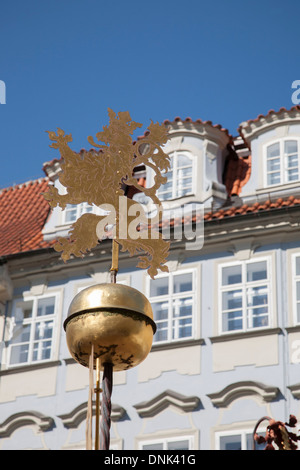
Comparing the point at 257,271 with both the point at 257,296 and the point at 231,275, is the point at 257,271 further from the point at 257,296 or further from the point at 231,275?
the point at 257,296

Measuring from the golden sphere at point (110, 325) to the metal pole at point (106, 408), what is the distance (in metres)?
A: 0.08

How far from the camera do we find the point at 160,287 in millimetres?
21734

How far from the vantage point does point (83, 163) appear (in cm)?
902

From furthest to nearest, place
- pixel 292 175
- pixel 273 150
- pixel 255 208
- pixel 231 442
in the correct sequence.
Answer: pixel 273 150, pixel 292 175, pixel 255 208, pixel 231 442

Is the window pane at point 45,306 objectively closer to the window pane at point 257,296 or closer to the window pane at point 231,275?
the window pane at point 231,275

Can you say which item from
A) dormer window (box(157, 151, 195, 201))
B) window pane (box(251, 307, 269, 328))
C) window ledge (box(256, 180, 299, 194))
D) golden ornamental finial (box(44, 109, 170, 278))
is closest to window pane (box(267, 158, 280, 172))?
window ledge (box(256, 180, 299, 194))

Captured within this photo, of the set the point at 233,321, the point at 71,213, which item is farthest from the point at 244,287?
the point at 71,213

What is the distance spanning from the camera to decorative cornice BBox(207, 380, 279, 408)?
769 inches

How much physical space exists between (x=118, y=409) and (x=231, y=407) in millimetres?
2081

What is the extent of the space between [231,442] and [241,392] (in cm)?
87

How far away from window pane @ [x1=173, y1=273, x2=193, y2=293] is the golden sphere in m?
13.5

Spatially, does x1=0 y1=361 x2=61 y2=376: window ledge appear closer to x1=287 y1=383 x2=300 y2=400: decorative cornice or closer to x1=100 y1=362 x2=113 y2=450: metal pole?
x1=287 y1=383 x2=300 y2=400: decorative cornice
